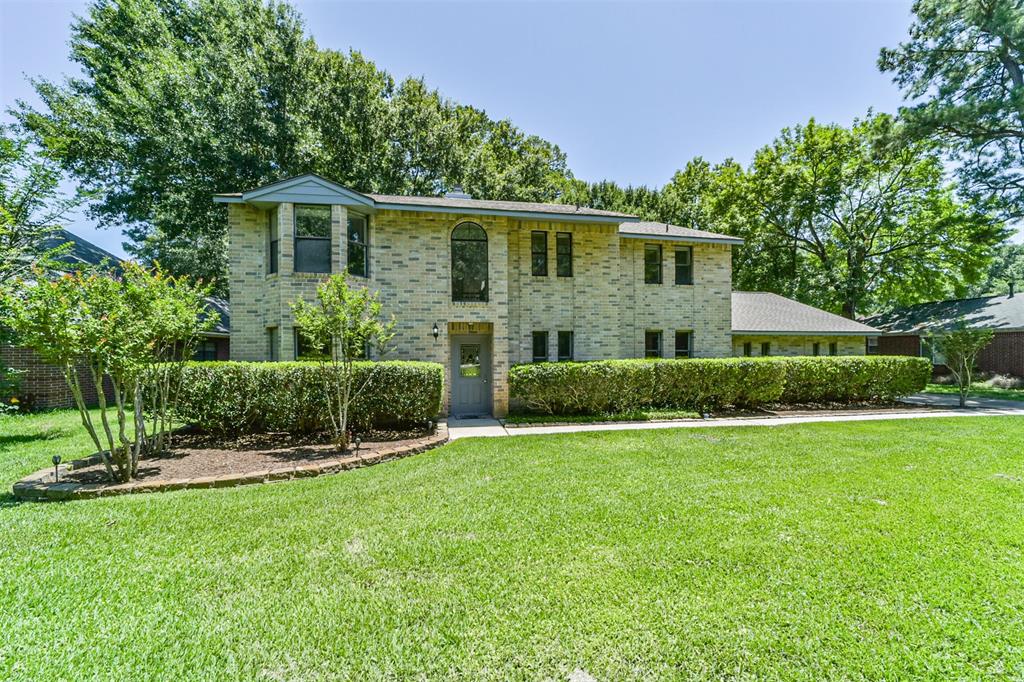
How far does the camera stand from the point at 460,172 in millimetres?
22938

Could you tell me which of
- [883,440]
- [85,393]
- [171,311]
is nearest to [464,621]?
[171,311]

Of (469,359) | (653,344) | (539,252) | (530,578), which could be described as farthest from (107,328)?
(653,344)

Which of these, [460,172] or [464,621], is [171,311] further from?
[460,172]

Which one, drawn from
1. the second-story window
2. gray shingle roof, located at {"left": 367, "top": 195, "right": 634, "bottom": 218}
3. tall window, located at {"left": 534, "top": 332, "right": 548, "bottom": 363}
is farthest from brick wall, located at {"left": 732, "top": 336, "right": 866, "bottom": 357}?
tall window, located at {"left": 534, "top": 332, "right": 548, "bottom": 363}

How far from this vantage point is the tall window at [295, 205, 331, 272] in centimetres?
1093

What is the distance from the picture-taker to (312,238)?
36.1 feet

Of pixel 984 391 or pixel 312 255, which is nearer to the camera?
pixel 312 255

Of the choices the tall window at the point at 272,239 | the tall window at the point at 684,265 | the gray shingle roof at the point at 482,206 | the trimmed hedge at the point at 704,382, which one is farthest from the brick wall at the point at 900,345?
the tall window at the point at 272,239

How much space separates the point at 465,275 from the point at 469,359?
2554 millimetres

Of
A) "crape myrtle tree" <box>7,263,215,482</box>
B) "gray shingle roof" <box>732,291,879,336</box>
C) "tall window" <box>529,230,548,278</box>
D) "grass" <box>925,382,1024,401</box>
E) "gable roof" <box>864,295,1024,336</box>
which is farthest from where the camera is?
"gable roof" <box>864,295,1024,336</box>

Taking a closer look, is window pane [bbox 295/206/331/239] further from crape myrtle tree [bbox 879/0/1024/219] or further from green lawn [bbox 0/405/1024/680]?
crape myrtle tree [bbox 879/0/1024/219]

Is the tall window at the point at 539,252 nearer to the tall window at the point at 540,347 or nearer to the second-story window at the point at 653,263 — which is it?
the tall window at the point at 540,347

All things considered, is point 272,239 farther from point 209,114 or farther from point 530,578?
point 530,578

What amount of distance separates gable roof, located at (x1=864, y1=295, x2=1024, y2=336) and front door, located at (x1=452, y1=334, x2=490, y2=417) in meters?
21.7
